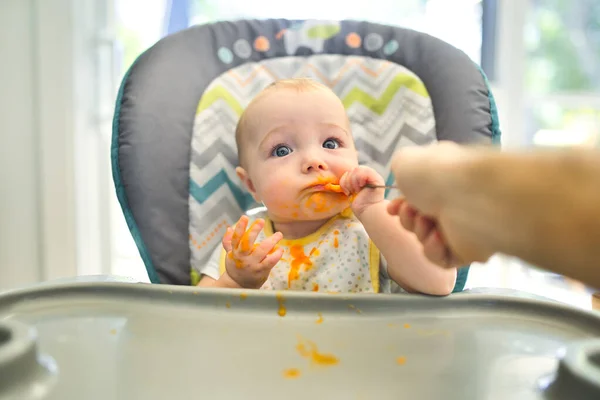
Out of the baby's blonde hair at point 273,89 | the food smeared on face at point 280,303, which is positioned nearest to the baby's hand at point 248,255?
the food smeared on face at point 280,303

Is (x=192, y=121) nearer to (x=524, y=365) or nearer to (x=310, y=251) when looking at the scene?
(x=310, y=251)

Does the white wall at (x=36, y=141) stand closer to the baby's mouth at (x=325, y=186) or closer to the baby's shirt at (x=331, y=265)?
the baby's shirt at (x=331, y=265)

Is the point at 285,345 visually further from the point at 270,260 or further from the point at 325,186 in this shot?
the point at 325,186

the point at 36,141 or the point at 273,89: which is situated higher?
the point at 273,89

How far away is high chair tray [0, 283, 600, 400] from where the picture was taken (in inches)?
19.6

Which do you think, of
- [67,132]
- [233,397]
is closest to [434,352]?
[233,397]

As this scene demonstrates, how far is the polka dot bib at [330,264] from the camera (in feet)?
3.02

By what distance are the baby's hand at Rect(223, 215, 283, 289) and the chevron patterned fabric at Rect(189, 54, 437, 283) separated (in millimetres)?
178

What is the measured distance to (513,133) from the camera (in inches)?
74.4

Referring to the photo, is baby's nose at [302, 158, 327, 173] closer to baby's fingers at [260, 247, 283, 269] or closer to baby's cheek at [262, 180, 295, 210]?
baby's cheek at [262, 180, 295, 210]

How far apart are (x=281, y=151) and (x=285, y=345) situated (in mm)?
410

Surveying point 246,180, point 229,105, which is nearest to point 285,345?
point 246,180

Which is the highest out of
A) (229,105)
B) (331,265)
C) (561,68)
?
(561,68)

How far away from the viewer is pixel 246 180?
1025mm
